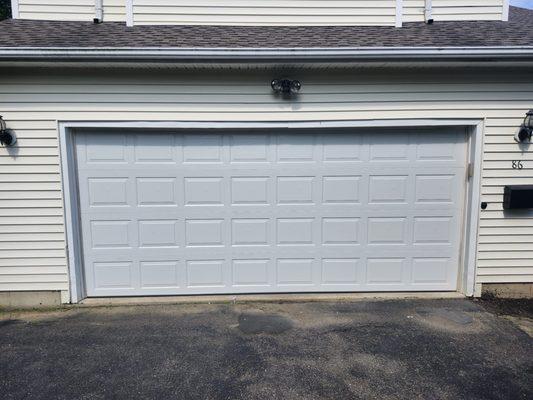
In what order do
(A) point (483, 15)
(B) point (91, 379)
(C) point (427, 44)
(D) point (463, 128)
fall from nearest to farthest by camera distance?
(B) point (91, 379)
(C) point (427, 44)
(D) point (463, 128)
(A) point (483, 15)

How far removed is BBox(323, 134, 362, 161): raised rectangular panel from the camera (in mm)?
4441

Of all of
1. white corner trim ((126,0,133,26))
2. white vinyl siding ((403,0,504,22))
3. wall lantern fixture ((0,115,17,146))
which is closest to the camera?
wall lantern fixture ((0,115,17,146))

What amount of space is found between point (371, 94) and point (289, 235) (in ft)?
6.78

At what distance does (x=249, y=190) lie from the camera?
4469 millimetres

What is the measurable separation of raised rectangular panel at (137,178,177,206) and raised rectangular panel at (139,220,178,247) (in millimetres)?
262

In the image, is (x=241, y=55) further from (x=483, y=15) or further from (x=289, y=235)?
(x=483, y=15)

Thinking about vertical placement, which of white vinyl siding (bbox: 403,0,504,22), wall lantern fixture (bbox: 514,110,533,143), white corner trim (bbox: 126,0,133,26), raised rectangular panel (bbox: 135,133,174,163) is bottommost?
raised rectangular panel (bbox: 135,133,174,163)

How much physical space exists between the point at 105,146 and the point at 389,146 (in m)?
3.64

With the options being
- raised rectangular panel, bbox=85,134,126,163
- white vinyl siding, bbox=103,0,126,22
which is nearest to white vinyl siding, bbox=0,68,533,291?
raised rectangular panel, bbox=85,134,126,163

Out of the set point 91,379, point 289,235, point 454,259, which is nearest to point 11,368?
point 91,379

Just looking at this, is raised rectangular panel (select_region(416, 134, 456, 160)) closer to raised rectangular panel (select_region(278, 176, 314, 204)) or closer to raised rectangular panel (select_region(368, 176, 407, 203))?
raised rectangular panel (select_region(368, 176, 407, 203))

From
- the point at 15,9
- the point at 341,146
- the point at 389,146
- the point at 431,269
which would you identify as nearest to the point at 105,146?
the point at 15,9

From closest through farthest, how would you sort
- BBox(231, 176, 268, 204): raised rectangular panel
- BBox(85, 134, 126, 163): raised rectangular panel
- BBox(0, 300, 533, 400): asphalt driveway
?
1. BBox(0, 300, 533, 400): asphalt driveway
2. BBox(85, 134, 126, 163): raised rectangular panel
3. BBox(231, 176, 268, 204): raised rectangular panel

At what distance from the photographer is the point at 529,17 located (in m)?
5.76
